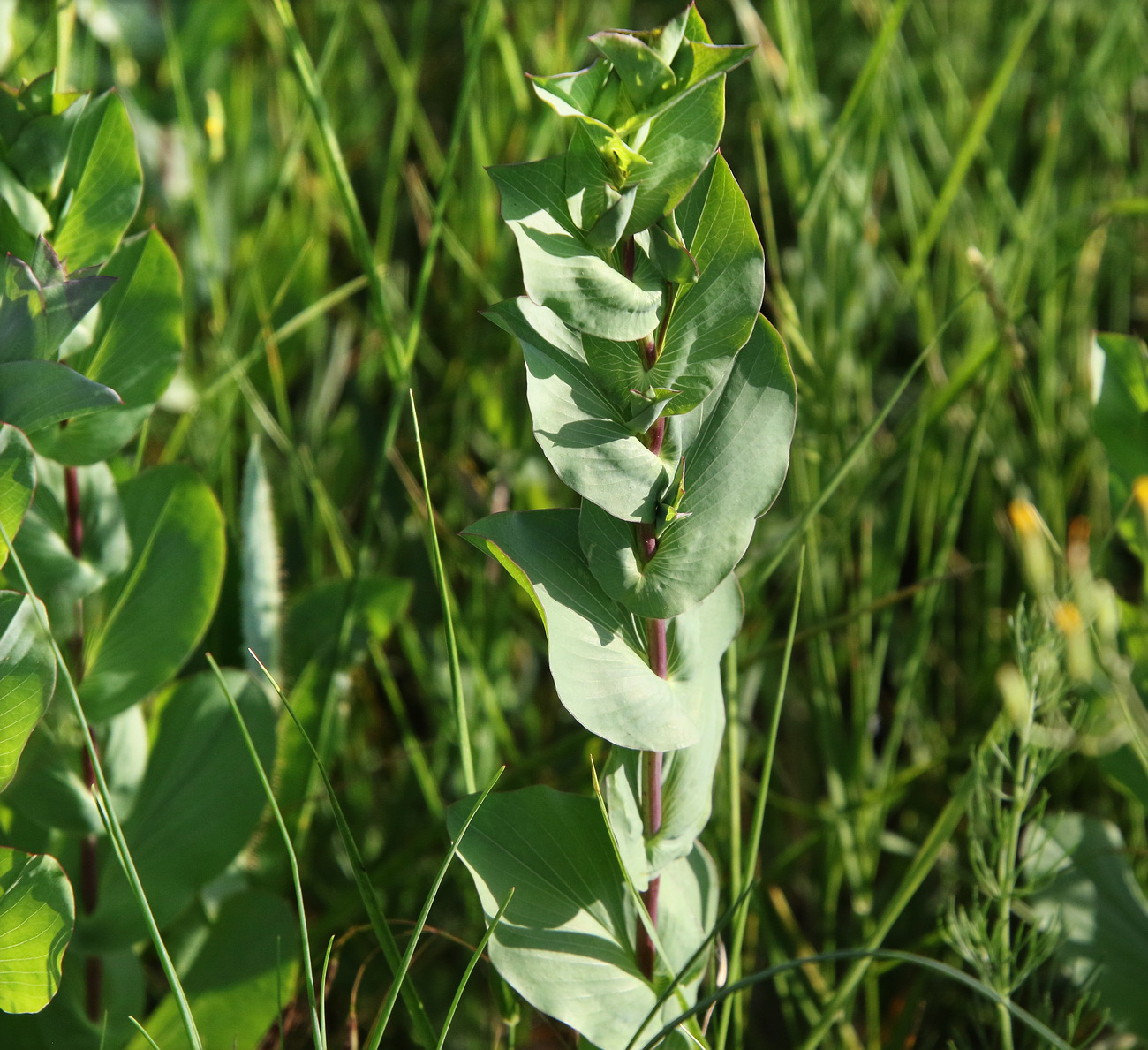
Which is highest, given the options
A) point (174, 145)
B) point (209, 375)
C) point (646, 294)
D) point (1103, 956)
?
point (646, 294)

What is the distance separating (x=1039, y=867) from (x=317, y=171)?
1.28 metres

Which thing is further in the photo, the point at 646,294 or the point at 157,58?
the point at 157,58

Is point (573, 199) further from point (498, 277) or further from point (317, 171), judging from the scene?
point (317, 171)

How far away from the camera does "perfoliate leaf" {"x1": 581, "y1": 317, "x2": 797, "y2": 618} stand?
1.67 ft

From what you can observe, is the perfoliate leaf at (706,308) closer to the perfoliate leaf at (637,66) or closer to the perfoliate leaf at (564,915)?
the perfoliate leaf at (637,66)

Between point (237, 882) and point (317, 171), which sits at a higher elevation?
point (317, 171)

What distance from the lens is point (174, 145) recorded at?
1.42 metres

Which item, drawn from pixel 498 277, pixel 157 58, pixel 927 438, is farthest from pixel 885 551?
pixel 157 58

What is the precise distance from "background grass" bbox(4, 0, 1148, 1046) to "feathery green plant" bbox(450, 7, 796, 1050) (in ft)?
0.31

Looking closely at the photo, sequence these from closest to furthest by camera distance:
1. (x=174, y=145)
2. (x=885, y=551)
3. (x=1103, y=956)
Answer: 1. (x=1103, y=956)
2. (x=885, y=551)
3. (x=174, y=145)

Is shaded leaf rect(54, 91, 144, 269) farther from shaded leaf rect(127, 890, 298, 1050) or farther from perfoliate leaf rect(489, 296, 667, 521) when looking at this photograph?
A: shaded leaf rect(127, 890, 298, 1050)

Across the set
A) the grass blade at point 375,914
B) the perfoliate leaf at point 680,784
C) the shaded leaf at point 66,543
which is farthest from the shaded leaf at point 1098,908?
the shaded leaf at point 66,543

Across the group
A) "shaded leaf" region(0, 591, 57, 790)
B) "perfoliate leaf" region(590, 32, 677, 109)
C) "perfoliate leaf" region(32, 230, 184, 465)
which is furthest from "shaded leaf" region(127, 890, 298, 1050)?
"perfoliate leaf" region(590, 32, 677, 109)

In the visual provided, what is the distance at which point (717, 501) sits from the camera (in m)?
0.53
